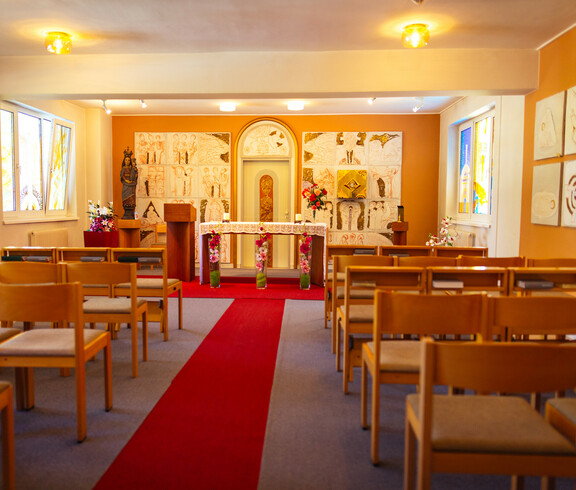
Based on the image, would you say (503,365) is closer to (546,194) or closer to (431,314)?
(431,314)

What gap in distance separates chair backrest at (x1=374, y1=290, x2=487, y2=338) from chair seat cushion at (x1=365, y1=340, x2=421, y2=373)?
19 centimetres

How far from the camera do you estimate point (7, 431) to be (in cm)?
186

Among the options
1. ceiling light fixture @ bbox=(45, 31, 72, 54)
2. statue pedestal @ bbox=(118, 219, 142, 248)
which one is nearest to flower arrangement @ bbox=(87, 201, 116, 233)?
statue pedestal @ bbox=(118, 219, 142, 248)

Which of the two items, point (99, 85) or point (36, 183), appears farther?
point (36, 183)

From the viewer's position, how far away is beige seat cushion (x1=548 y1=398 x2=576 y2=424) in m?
1.61

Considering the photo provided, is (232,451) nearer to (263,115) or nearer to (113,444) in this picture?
(113,444)

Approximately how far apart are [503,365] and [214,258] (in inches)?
228

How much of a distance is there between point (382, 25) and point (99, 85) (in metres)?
3.30

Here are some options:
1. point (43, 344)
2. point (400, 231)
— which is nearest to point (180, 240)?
point (400, 231)

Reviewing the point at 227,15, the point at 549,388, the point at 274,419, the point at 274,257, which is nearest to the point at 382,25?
the point at 227,15

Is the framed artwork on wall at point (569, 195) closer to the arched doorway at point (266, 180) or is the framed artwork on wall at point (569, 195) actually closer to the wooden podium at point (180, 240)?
the wooden podium at point (180, 240)

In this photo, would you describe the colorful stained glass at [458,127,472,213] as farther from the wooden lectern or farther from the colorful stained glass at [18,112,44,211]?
the colorful stained glass at [18,112,44,211]

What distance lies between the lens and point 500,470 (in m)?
1.48

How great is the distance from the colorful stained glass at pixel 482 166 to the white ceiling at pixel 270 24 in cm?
189
